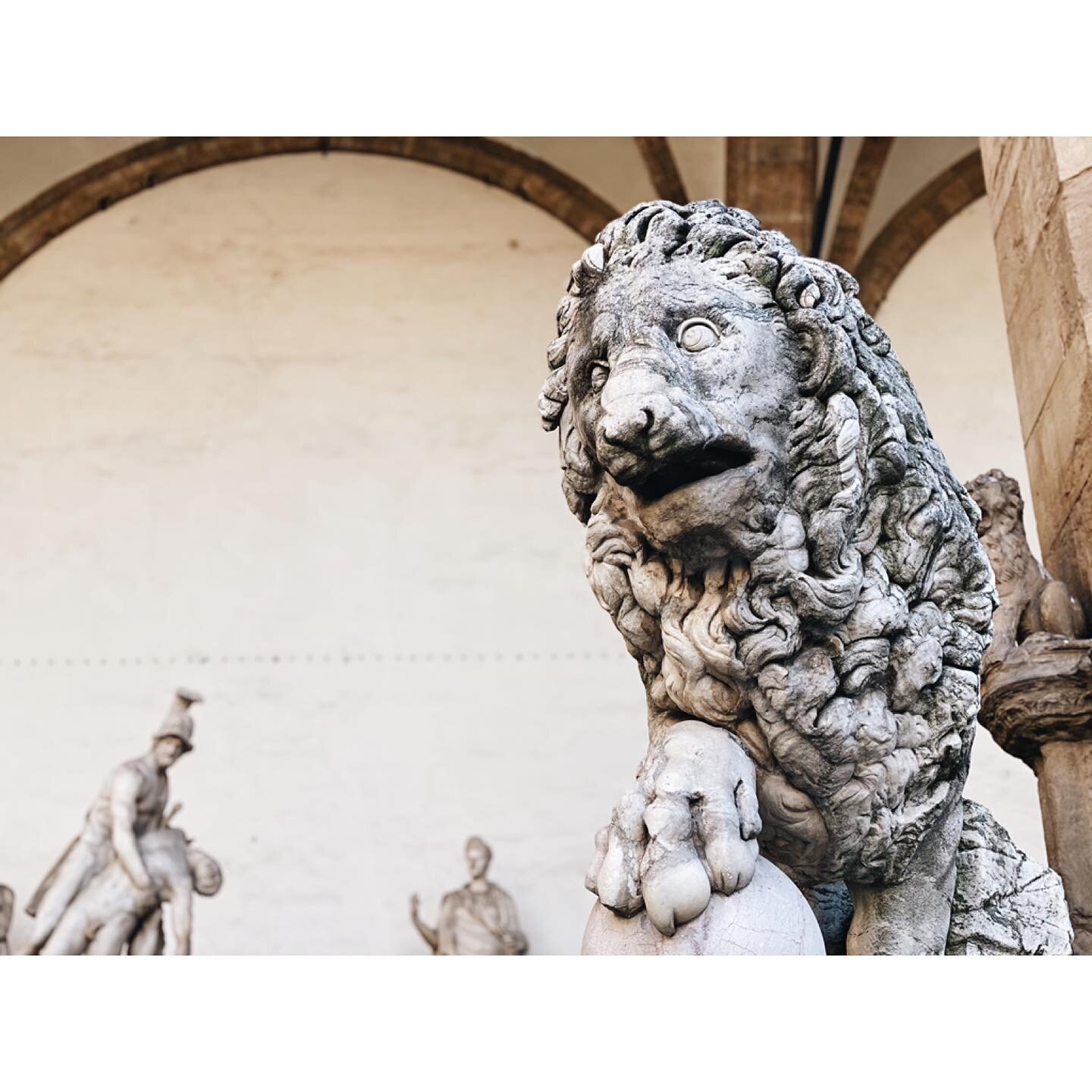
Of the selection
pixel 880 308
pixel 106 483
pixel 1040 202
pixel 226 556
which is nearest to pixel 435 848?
pixel 226 556

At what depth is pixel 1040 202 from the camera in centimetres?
338

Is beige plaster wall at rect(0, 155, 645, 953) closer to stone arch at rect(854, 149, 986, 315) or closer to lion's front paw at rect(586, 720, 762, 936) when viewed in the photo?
stone arch at rect(854, 149, 986, 315)

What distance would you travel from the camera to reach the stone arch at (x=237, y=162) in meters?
12.3

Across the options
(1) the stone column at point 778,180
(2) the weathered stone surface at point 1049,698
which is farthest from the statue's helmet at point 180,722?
(2) the weathered stone surface at point 1049,698

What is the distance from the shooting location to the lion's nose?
5.33 feet

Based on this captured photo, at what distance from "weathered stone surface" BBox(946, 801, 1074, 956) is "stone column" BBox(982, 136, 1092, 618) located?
3.95 feet

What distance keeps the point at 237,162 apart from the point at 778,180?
13.4 ft

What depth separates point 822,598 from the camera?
5.64 feet

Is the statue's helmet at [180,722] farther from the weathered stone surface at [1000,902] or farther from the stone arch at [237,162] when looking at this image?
the weathered stone surface at [1000,902]

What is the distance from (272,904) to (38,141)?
6126mm

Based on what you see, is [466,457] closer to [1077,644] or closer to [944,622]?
[1077,644]

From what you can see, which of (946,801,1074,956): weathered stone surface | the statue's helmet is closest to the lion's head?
(946,801,1074,956): weathered stone surface

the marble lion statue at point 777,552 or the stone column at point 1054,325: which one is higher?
the stone column at point 1054,325

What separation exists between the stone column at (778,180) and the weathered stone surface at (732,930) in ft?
33.2
